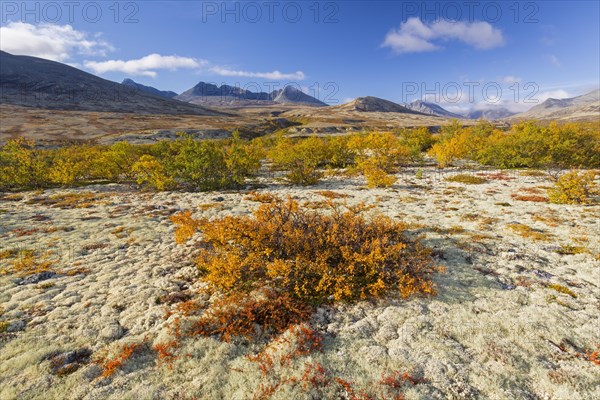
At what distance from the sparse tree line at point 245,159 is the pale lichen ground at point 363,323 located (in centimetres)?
1099

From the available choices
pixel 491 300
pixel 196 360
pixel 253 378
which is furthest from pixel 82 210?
pixel 491 300

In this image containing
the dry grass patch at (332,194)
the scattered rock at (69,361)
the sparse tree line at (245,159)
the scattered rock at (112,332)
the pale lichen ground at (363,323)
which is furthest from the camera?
the sparse tree line at (245,159)

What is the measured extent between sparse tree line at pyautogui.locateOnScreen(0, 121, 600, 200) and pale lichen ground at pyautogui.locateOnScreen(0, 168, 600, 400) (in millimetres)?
10994

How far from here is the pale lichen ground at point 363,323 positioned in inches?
208

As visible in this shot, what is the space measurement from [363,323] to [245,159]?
20.2 m

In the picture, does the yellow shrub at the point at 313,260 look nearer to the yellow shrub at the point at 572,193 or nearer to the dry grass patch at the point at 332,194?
the dry grass patch at the point at 332,194

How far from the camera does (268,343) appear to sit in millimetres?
6320

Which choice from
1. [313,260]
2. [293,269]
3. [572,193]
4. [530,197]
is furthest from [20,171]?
[572,193]

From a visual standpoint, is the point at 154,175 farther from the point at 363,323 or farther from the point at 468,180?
the point at 468,180

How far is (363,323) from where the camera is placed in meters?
6.91

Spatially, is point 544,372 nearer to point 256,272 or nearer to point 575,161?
point 256,272

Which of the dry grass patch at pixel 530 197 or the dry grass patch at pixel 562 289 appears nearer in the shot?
the dry grass patch at pixel 562 289

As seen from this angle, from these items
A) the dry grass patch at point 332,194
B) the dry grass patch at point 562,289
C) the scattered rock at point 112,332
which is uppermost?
the dry grass patch at point 332,194

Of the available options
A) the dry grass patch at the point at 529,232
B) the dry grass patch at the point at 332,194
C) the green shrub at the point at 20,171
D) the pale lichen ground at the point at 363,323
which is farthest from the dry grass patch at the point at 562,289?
the green shrub at the point at 20,171
